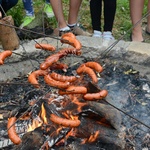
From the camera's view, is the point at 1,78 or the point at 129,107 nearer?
the point at 129,107

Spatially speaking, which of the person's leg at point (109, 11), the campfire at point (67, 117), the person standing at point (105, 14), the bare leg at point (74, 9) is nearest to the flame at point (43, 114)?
the campfire at point (67, 117)

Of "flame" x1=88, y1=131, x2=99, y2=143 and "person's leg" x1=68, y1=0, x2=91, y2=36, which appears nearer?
"flame" x1=88, y1=131, x2=99, y2=143

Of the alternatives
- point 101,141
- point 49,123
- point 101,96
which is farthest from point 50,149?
point 101,96

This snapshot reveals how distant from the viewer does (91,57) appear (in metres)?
3.25

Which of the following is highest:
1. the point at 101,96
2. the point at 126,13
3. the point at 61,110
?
the point at 101,96

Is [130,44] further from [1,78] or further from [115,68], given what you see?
[1,78]

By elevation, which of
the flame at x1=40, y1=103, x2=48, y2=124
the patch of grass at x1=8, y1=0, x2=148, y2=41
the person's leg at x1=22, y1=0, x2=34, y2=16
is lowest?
the patch of grass at x1=8, y1=0, x2=148, y2=41

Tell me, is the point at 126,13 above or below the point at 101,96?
below

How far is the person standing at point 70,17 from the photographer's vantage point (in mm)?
3983

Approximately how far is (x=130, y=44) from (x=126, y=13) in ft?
7.20

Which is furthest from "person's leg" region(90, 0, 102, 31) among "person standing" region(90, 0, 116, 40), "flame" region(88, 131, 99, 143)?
"flame" region(88, 131, 99, 143)

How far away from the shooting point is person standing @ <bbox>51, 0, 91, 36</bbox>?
3.98m

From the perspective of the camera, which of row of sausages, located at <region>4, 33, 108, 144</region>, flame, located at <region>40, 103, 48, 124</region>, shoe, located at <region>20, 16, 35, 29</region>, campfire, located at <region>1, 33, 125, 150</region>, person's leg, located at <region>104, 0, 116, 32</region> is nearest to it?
row of sausages, located at <region>4, 33, 108, 144</region>

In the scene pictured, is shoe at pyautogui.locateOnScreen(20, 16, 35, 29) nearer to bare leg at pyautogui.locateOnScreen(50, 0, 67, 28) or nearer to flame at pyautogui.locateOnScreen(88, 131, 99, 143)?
bare leg at pyautogui.locateOnScreen(50, 0, 67, 28)
